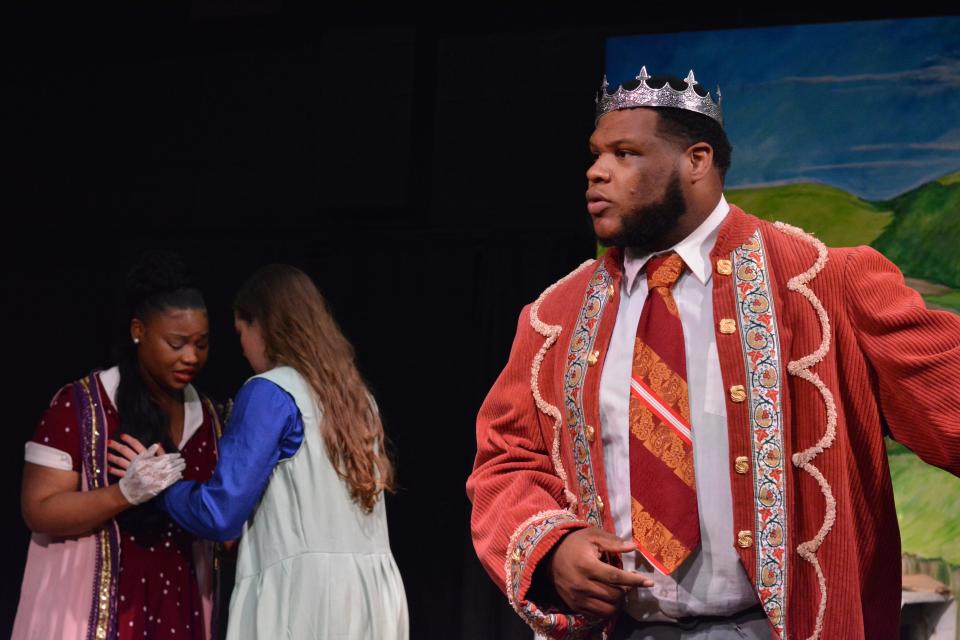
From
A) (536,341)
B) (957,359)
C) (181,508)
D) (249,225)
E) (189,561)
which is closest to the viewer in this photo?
(957,359)

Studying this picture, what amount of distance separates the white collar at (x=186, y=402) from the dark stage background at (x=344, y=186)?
4.25ft

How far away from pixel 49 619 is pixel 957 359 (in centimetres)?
246

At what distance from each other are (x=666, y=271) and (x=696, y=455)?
0.94 feet

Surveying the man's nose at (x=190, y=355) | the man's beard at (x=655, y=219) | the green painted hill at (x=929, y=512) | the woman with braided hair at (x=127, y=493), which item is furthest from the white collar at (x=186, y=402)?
the green painted hill at (x=929, y=512)

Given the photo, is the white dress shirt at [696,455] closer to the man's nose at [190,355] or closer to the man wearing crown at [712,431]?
the man wearing crown at [712,431]

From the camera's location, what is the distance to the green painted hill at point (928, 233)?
381 centimetres

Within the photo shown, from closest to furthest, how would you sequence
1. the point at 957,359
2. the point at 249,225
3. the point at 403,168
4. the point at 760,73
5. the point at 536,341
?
1. the point at 957,359
2. the point at 536,341
3. the point at 760,73
4. the point at 403,168
5. the point at 249,225

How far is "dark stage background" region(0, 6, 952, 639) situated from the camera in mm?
4508

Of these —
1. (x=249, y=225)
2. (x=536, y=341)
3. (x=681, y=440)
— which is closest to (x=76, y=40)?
(x=249, y=225)

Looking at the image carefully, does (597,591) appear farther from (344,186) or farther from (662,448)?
(344,186)

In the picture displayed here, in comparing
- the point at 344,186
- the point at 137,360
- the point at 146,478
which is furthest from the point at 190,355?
the point at 344,186

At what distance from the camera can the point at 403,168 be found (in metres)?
4.63

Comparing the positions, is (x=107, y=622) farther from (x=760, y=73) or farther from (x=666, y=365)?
(x=760, y=73)

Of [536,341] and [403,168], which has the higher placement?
[403,168]
